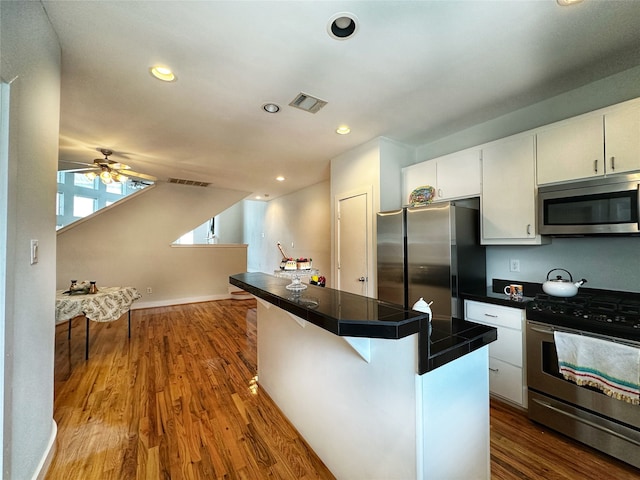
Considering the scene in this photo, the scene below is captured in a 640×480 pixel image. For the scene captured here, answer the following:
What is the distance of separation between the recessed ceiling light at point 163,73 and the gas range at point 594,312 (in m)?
3.23

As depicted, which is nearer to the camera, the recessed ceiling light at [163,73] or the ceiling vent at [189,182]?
the recessed ceiling light at [163,73]

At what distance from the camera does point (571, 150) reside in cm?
196

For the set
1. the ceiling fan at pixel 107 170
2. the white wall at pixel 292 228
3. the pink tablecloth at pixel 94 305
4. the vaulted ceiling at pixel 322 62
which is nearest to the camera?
the vaulted ceiling at pixel 322 62

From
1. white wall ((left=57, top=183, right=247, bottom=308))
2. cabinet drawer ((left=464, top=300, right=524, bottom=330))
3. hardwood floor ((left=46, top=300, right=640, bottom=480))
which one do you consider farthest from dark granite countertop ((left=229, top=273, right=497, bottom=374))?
white wall ((left=57, top=183, right=247, bottom=308))

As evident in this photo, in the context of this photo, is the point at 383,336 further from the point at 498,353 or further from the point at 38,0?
the point at 38,0

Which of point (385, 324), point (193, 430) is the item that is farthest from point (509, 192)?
point (193, 430)

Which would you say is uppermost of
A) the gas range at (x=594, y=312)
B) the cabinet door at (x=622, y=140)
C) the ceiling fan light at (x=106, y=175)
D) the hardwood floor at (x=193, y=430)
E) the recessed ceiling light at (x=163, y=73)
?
the recessed ceiling light at (x=163, y=73)

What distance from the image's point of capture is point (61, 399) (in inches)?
87.0

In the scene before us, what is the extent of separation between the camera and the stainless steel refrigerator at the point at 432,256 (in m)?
2.36

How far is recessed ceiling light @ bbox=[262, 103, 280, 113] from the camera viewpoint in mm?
2408

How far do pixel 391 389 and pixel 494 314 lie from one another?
1541mm

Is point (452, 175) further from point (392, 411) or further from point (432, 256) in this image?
point (392, 411)

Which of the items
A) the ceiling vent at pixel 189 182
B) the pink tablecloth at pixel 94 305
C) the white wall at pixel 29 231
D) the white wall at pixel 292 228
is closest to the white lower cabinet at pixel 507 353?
the white wall at pixel 29 231

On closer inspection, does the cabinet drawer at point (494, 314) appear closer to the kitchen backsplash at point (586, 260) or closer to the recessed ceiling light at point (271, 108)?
the kitchen backsplash at point (586, 260)
